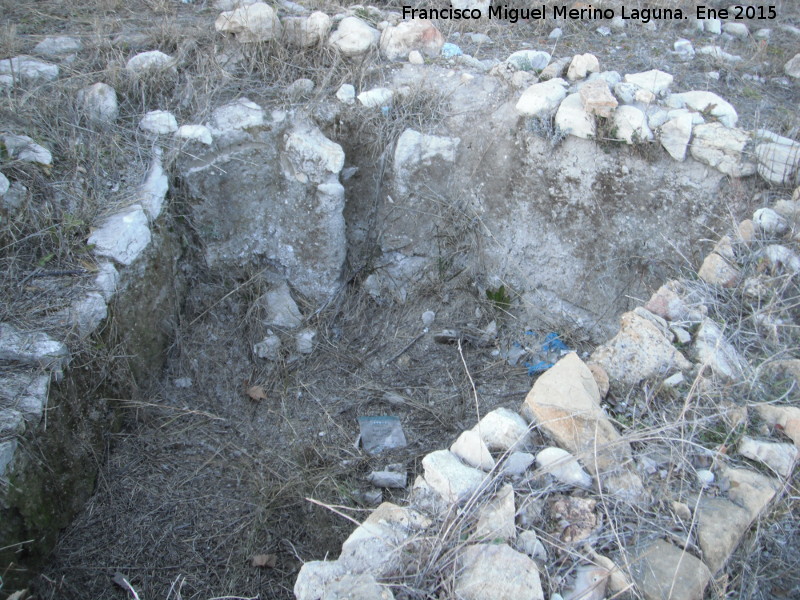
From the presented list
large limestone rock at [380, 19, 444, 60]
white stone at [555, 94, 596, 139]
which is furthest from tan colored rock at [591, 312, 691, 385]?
large limestone rock at [380, 19, 444, 60]

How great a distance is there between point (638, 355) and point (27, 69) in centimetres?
309

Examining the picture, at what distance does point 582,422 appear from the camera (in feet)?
5.89

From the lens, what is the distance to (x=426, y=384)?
287cm

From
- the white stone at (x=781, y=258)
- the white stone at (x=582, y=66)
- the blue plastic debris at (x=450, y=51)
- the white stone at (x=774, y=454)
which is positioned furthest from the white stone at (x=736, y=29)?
the white stone at (x=774, y=454)

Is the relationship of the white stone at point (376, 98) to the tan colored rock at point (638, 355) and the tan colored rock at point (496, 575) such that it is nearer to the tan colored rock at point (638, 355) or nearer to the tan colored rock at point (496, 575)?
the tan colored rock at point (638, 355)

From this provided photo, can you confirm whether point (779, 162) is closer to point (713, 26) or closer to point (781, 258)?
point (781, 258)

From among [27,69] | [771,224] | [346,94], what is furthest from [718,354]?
[27,69]

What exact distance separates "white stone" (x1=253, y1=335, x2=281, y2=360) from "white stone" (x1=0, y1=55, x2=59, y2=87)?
1.65 meters

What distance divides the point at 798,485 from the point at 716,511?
0.27 meters

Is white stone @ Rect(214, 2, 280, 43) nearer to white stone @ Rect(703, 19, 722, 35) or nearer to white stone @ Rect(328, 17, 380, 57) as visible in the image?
white stone @ Rect(328, 17, 380, 57)

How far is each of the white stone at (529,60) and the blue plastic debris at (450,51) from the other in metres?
0.30

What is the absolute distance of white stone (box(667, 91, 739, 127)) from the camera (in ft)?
9.22

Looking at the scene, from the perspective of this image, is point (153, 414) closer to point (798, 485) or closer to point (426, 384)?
point (426, 384)

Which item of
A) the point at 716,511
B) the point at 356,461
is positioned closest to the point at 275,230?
the point at 356,461
